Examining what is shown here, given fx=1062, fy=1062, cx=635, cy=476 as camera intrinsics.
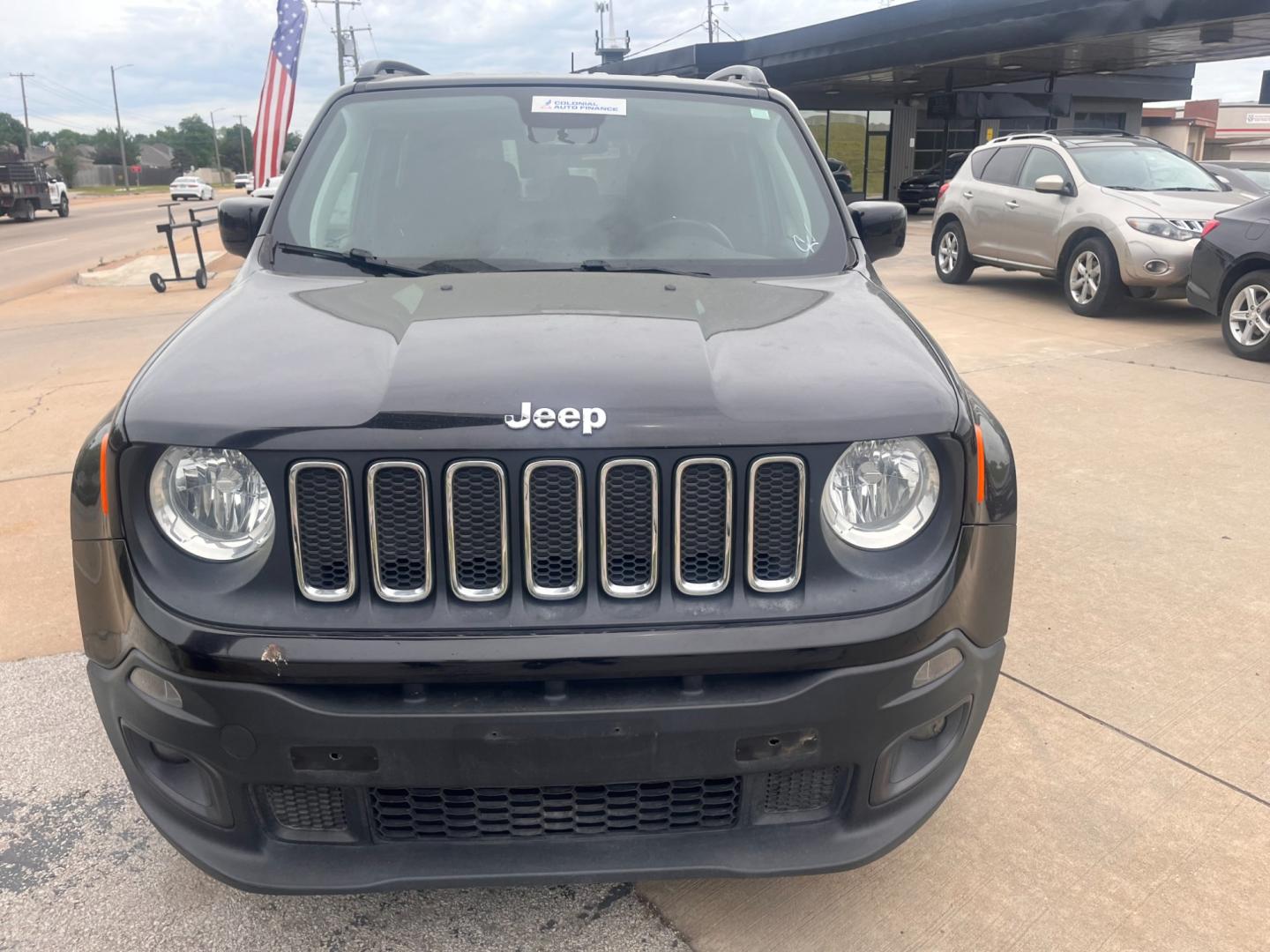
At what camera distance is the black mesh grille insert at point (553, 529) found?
1.93 meters

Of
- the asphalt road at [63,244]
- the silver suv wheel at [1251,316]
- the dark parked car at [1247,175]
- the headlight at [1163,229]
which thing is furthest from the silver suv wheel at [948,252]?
the asphalt road at [63,244]

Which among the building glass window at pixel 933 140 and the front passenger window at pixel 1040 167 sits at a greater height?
the building glass window at pixel 933 140

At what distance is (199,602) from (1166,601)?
3517mm

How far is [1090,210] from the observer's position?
10461 mm

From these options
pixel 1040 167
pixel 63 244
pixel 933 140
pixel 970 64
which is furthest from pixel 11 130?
pixel 1040 167

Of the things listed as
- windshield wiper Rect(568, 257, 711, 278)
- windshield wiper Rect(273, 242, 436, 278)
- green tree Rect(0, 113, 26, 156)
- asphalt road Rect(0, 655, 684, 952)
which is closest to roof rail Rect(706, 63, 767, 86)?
windshield wiper Rect(568, 257, 711, 278)

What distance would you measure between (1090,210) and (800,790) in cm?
988

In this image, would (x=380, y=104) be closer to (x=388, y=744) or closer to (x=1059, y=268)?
(x=388, y=744)

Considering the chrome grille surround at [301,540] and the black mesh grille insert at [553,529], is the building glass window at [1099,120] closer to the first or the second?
the black mesh grille insert at [553,529]

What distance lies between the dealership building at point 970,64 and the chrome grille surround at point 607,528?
66.8 ft

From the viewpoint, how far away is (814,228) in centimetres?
323

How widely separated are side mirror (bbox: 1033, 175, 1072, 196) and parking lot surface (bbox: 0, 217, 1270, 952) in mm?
5866

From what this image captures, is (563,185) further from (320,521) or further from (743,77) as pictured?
(320,521)

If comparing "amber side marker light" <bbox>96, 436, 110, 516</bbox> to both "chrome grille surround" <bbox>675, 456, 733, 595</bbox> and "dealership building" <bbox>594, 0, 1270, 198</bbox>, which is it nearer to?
"chrome grille surround" <bbox>675, 456, 733, 595</bbox>
